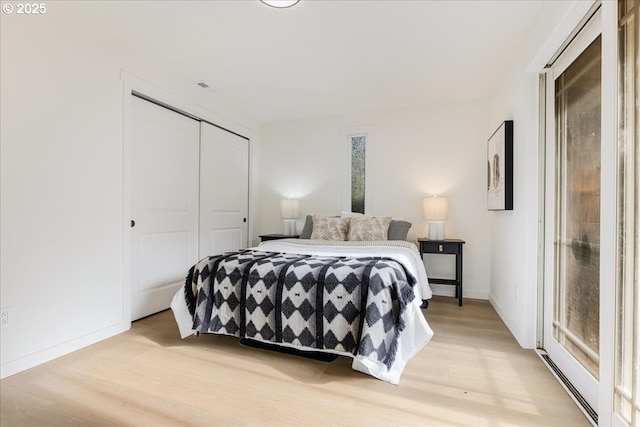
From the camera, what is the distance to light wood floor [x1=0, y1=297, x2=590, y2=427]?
151cm

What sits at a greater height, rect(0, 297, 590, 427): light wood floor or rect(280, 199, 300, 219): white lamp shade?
rect(280, 199, 300, 219): white lamp shade

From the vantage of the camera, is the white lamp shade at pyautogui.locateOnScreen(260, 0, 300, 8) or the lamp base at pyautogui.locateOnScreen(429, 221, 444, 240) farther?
the lamp base at pyautogui.locateOnScreen(429, 221, 444, 240)

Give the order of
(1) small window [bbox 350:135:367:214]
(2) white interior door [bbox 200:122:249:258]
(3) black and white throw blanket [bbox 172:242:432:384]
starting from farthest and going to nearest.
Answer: (1) small window [bbox 350:135:367:214], (2) white interior door [bbox 200:122:249:258], (3) black and white throw blanket [bbox 172:242:432:384]

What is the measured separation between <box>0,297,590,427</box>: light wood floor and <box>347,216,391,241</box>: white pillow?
136 cm

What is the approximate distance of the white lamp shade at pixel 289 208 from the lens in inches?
171

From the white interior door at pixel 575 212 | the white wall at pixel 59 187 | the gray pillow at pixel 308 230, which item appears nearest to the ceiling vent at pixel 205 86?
the white wall at pixel 59 187

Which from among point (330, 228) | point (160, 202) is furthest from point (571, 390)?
point (160, 202)

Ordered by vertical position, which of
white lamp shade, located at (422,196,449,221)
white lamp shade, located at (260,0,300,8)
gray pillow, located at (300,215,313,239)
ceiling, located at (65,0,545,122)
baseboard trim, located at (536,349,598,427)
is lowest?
A: baseboard trim, located at (536,349,598,427)

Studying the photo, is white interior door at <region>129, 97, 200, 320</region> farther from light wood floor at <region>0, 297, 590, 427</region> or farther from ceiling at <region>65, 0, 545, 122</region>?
light wood floor at <region>0, 297, 590, 427</region>

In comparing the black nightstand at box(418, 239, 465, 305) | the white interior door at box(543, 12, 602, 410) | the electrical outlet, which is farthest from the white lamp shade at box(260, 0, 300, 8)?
the black nightstand at box(418, 239, 465, 305)

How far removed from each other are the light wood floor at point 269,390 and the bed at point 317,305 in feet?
0.52

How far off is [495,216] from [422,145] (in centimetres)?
123

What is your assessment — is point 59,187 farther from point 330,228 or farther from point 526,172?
point 526,172

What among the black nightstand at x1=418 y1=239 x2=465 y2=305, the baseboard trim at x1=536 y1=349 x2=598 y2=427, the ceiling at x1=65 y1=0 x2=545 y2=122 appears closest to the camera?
the baseboard trim at x1=536 y1=349 x2=598 y2=427
